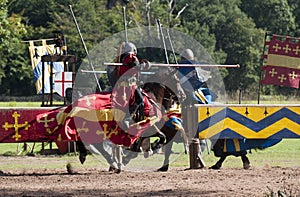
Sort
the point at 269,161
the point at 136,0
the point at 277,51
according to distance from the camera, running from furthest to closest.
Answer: the point at 136,0 < the point at 277,51 < the point at 269,161

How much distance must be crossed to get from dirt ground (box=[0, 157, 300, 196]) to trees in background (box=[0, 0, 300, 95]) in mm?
37995

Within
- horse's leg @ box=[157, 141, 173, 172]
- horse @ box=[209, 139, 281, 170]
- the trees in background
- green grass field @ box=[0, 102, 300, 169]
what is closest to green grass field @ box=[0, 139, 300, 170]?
green grass field @ box=[0, 102, 300, 169]

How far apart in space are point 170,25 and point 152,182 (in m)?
48.9

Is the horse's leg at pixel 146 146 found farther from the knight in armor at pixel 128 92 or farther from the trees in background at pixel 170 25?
the trees in background at pixel 170 25

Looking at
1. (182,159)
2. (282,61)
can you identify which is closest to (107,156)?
(182,159)

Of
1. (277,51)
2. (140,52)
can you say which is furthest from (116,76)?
(140,52)

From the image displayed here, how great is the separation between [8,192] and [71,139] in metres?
2.66

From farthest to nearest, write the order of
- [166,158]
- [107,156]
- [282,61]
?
[282,61]
[166,158]
[107,156]

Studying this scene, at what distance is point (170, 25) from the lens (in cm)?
6203

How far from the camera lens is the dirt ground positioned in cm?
1218

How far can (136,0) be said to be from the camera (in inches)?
2566

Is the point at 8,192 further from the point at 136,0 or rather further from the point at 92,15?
the point at 136,0

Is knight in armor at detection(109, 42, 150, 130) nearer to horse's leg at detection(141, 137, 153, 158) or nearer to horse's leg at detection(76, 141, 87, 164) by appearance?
horse's leg at detection(141, 137, 153, 158)

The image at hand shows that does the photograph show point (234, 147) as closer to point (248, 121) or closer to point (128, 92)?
point (248, 121)
